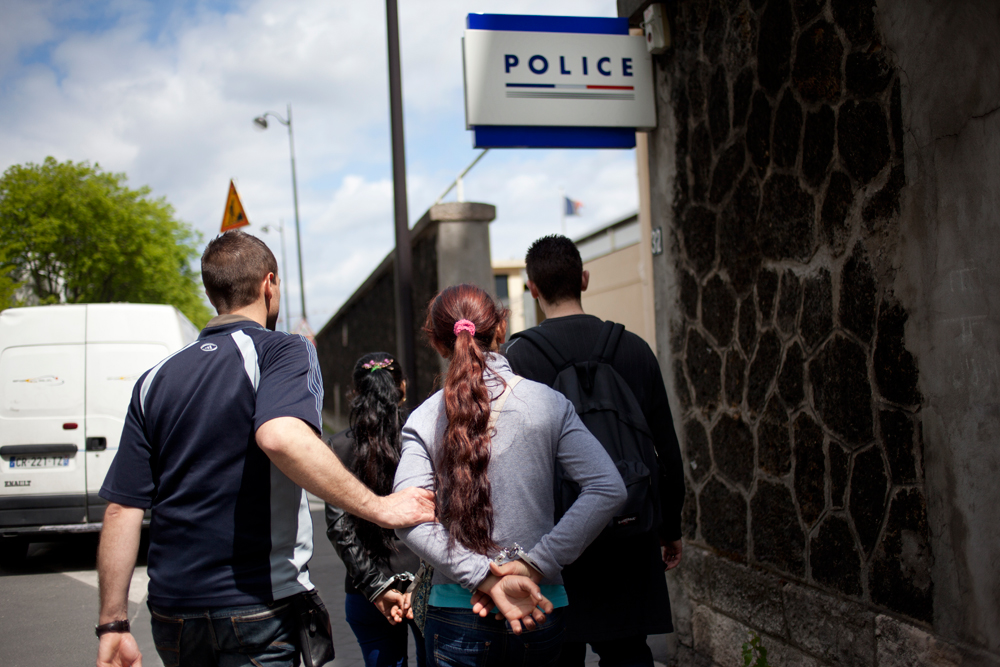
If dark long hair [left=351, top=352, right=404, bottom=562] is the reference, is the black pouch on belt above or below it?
below

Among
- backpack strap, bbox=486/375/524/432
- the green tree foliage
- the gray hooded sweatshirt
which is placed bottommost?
the gray hooded sweatshirt

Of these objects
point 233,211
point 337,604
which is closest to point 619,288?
point 233,211

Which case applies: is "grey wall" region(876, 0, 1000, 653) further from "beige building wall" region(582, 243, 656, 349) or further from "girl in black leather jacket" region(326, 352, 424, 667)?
"beige building wall" region(582, 243, 656, 349)

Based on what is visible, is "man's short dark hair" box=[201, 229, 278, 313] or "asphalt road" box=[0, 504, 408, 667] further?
"asphalt road" box=[0, 504, 408, 667]

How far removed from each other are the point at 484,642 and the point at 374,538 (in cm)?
114

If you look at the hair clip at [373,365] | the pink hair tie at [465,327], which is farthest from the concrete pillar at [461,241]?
the pink hair tie at [465,327]

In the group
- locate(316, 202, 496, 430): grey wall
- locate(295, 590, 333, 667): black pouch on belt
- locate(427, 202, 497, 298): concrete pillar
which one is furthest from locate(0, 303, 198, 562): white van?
locate(295, 590, 333, 667): black pouch on belt

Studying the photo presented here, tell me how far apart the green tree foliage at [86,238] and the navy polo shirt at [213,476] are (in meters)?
29.5

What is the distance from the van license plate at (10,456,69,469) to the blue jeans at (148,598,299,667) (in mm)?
6469

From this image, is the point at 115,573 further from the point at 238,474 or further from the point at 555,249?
the point at 555,249

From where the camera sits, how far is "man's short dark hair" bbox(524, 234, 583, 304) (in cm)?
295

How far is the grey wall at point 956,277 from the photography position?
268 centimetres

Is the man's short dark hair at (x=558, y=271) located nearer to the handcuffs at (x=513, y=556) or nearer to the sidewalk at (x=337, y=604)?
the handcuffs at (x=513, y=556)

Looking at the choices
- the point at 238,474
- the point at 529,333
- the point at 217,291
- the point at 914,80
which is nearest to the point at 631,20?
the point at 914,80
